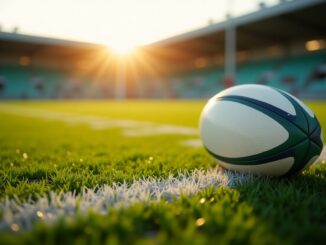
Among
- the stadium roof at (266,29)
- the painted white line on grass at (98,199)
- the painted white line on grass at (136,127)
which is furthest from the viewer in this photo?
the stadium roof at (266,29)

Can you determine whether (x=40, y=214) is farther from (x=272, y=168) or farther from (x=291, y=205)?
(x=272, y=168)

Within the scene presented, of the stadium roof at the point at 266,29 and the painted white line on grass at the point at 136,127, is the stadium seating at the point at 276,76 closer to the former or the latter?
the stadium roof at the point at 266,29

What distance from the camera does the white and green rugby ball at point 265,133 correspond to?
7.41 feet

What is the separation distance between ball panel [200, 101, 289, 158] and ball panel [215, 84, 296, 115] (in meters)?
0.14

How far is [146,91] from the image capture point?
150 ft

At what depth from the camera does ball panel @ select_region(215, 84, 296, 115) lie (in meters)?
2.35

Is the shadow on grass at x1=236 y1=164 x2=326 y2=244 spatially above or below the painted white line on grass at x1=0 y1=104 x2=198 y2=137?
above

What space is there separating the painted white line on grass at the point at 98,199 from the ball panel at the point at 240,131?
264mm

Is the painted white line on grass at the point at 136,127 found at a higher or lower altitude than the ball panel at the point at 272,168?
lower

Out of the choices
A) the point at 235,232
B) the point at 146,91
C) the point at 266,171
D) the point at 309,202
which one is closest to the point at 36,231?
the point at 235,232

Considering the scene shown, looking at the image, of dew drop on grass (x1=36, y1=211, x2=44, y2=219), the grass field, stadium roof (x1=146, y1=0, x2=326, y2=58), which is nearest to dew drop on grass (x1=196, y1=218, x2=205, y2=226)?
the grass field

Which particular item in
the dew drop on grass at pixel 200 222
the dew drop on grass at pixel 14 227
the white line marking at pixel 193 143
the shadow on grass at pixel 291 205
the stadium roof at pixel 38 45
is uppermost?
the stadium roof at pixel 38 45

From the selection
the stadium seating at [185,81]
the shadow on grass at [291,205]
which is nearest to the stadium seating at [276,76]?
the stadium seating at [185,81]

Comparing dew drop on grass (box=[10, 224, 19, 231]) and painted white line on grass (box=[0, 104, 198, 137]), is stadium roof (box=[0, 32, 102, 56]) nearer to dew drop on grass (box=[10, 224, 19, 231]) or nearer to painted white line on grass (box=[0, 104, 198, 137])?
painted white line on grass (box=[0, 104, 198, 137])
